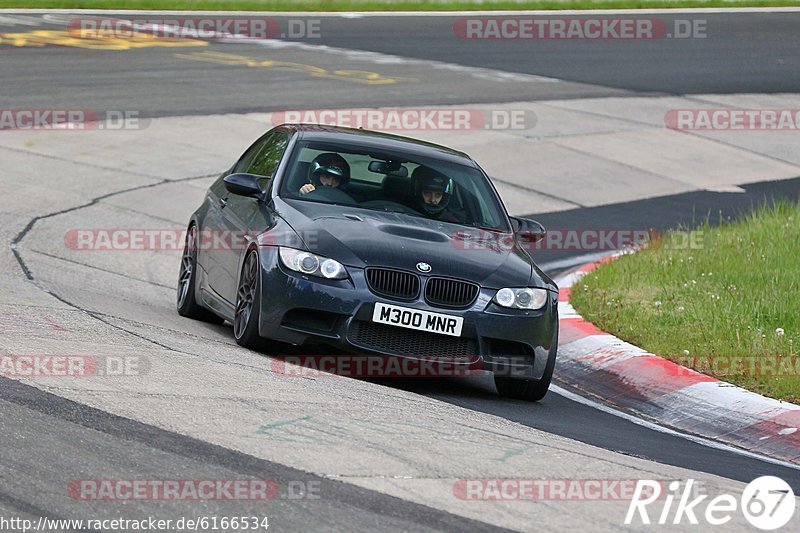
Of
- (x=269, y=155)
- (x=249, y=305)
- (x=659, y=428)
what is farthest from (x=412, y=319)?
(x=269, y=155)

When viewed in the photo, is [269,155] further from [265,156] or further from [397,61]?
[397,61]

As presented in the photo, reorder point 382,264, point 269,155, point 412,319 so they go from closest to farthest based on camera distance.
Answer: point 412,319, point 382,264, point 269,155

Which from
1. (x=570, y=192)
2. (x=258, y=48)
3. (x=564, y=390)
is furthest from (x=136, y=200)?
(x=258, y=48)

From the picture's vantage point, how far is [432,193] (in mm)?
9453

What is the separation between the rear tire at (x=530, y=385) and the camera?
Answer: 8.52m

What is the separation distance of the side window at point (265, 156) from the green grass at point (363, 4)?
1975cm

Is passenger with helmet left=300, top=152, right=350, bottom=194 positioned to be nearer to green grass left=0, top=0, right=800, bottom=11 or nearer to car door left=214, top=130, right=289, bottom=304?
car door left=214, top=130, right=289, bottom=304

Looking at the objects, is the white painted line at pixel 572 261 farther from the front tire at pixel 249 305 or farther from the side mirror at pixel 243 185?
the front tire at pixel 249 305

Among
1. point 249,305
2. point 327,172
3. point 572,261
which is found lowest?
point 572,261

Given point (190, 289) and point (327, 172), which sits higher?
point (327, 172)

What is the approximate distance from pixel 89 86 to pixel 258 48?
5822mm

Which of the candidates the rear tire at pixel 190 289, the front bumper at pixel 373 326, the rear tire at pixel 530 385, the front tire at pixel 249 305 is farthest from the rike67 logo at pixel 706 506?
the rear tire at pixel 190 289

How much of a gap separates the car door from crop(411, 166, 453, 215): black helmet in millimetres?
967

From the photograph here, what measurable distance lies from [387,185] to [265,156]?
1.14 meters
